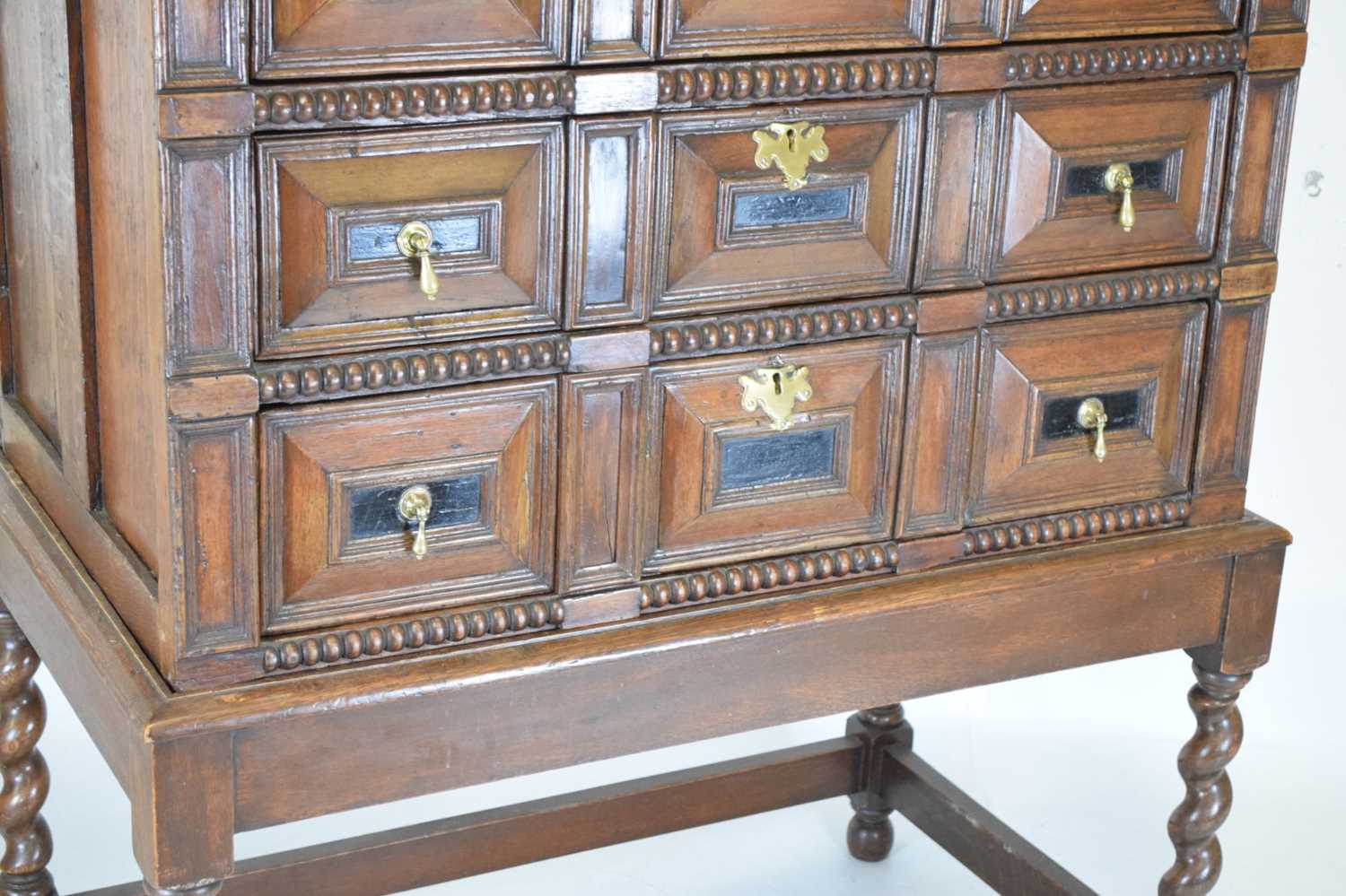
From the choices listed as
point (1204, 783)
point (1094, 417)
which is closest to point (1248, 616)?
point (1204, 783)

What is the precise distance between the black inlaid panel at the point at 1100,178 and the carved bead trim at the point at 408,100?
0.57 m

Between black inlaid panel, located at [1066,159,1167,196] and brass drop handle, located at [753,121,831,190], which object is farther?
black inlaid panel, located at [1066,159,1167,196]

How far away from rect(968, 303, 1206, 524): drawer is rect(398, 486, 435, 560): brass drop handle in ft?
1.97

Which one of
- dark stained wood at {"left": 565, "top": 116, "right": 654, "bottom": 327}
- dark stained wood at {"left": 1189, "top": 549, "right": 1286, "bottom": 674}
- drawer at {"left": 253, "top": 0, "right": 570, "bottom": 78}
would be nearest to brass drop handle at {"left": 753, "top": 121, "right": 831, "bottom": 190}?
dark stained wood at {"left": 565, "top": 116, "right": 654, "bottom": 327}

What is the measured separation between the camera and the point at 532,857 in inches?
105

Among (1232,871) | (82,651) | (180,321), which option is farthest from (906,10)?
(1232,871)

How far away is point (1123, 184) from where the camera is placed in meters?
2.18

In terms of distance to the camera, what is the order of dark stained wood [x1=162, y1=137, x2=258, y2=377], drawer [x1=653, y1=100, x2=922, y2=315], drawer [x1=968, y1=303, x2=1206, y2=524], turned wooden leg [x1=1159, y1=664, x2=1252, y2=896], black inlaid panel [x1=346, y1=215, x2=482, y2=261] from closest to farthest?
dark stained wood [x1=162, y1=137, x2=258, y2=377] → black inlaid panel [x1=346, y1=215, x2=482, y2=261] → drawer [x1=653, y1=100, x2=922, y2=315] → drawer [x1=968, y1=303, x2=1206, y2=524] → turned wooden leg [x1=1159, y1=664, x2=1252, y2=896]

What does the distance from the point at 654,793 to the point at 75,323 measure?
1011 millimetres

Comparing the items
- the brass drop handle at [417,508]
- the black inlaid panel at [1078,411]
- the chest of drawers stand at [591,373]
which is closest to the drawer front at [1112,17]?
the chest of drawers stand at [591,373]

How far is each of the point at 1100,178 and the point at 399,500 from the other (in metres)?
0.79

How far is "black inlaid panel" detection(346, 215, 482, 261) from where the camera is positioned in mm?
1839

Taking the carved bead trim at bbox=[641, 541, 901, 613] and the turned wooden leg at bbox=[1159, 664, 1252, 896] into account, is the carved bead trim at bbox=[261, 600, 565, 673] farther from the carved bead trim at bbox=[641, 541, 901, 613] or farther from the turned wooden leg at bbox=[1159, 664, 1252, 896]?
the turned wooden leg at bbox=[1159, 664, 1252, 896]

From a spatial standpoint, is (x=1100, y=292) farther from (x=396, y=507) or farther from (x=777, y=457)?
(x=396, y=507)
